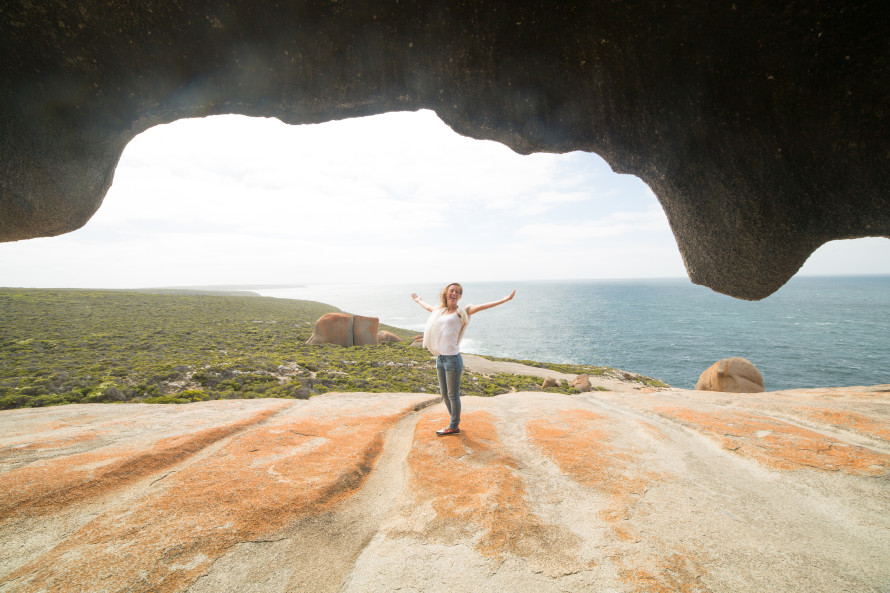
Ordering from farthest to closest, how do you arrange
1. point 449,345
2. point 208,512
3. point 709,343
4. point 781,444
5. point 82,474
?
point 709,343, point 449,345, point 781,444, point 82,474, point 208,512

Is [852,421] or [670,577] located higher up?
[670,577]

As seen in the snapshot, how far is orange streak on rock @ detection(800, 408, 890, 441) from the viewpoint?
577cm

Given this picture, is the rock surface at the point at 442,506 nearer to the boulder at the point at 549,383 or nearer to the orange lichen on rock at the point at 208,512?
the orange lichen on rock at the point at 208,512

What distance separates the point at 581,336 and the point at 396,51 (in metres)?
62.9

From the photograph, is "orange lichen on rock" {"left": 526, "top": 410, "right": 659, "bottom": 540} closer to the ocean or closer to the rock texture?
the rock texture

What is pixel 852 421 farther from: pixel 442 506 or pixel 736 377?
pixel 736 377

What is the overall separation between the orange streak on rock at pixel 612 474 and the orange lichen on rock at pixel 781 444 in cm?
99

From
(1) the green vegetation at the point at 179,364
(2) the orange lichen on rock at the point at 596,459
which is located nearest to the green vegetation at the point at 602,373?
(1) the green vegetation at the point at 179,364

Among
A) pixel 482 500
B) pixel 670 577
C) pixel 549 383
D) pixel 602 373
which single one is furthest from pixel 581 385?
pixel 670 577

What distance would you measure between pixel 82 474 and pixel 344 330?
2576 cm

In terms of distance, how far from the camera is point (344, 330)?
29422mm

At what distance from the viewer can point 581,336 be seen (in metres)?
62.7

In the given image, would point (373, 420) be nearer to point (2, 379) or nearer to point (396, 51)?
point (396, 51)

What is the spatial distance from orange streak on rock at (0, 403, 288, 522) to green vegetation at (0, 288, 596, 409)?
7058 mm
